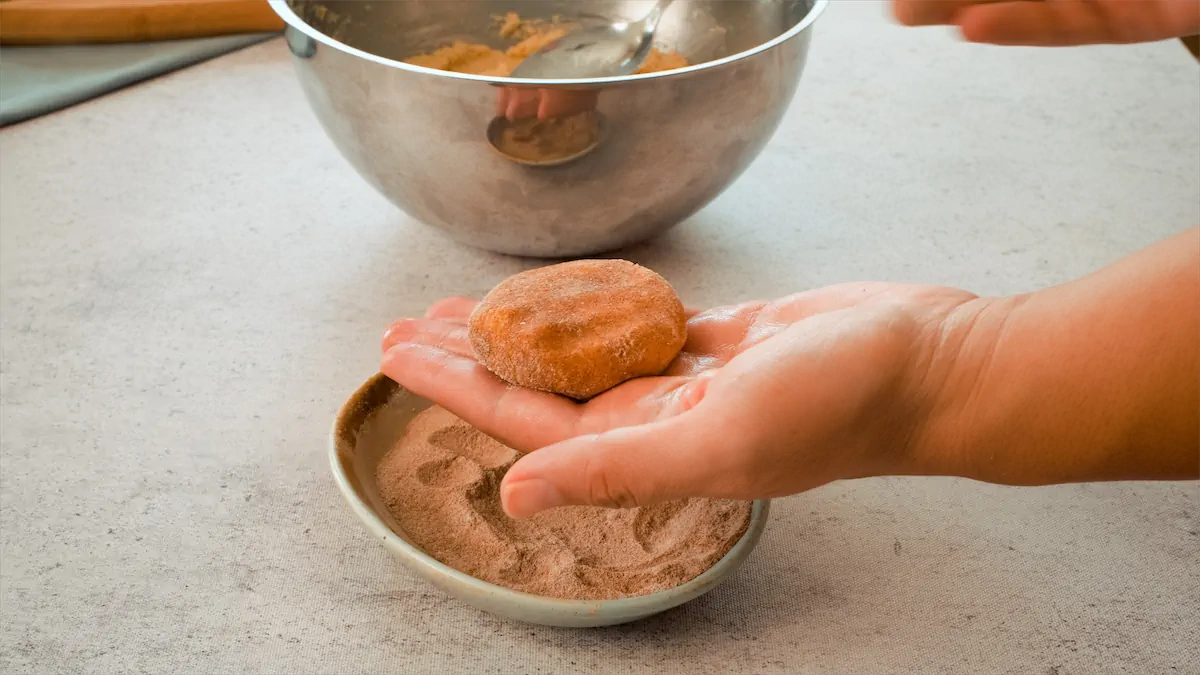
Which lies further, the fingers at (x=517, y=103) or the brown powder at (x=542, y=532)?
the fingers at (x=517, y=103)

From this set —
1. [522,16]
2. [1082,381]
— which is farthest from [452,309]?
[522,16]

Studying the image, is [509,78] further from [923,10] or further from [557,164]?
[923,10]

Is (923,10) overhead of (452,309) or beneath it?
Result: overhead

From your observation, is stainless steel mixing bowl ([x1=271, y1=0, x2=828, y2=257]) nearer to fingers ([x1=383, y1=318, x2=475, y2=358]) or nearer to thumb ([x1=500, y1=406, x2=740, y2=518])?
fingers ([x1=383, y1=318, x2=475, y2=358])

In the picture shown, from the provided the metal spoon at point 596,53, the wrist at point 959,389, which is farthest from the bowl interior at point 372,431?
the metal spoon at point 596,53

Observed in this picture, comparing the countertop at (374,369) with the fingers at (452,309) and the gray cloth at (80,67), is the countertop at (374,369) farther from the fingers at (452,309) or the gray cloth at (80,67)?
the fingers at (452,309)

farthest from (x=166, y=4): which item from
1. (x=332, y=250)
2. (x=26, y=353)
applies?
(x=26, y=353)
